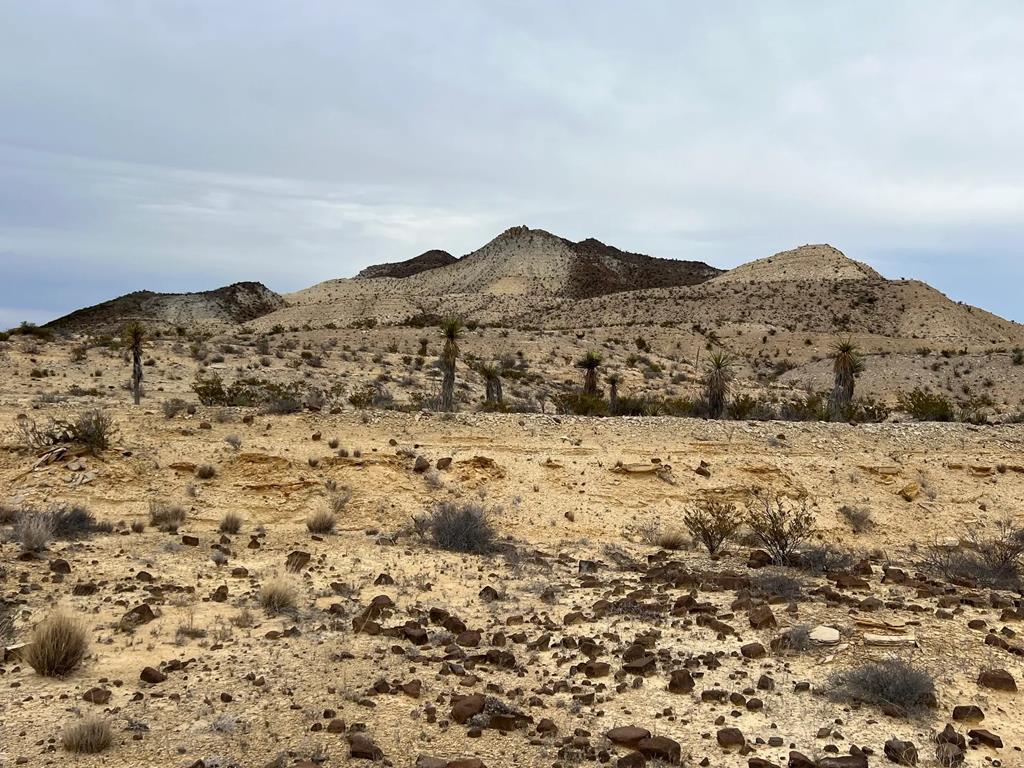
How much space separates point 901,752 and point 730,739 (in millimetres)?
1244

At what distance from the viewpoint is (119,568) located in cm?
1038

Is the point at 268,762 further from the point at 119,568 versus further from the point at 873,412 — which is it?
the point at 873,412

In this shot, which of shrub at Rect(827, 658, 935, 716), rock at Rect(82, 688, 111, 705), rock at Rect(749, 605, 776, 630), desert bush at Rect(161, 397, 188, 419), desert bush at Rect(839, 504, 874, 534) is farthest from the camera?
desert bush at Rect(161, 397, 188, 419)

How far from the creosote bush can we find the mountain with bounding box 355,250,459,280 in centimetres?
10175

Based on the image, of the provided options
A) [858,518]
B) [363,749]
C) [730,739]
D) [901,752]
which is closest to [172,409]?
[363,749]

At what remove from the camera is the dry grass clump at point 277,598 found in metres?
9.07

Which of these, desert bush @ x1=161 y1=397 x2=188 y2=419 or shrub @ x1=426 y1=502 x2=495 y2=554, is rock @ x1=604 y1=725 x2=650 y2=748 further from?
desert bush @ x1=161 y1=397 x2=188 y2=419

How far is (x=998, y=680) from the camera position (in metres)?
7.07

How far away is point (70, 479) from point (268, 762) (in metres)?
11.2

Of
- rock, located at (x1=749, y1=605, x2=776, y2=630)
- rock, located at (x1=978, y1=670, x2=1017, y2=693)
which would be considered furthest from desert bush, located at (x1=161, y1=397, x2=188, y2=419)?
rock, located at (x1=978, y1=670, x2=1017, y2=693)

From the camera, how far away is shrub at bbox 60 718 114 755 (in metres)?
5.73

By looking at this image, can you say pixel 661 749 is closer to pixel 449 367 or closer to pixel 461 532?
pixel 461 532

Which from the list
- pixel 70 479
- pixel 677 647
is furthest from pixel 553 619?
pixel 70 479

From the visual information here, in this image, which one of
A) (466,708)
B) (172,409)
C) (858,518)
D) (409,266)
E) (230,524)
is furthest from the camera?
(409,266)
